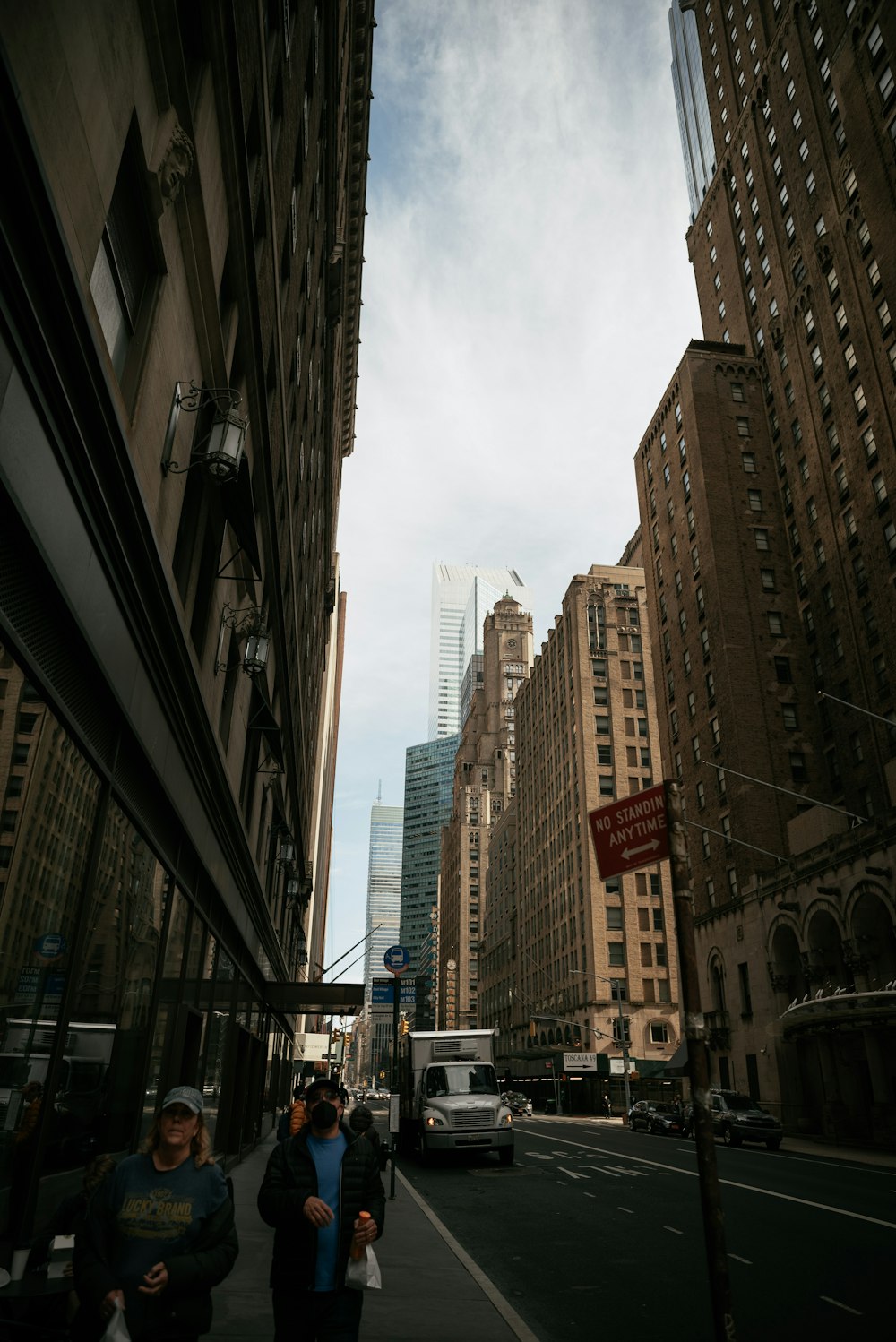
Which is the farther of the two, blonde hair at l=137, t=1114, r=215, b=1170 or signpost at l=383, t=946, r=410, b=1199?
signpost at l=383, t=946, r=410, b=1199

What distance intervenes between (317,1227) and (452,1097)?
64.6ft

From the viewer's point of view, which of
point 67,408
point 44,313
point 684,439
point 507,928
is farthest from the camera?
point 507,928

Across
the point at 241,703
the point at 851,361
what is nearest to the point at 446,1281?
the point at 241,703

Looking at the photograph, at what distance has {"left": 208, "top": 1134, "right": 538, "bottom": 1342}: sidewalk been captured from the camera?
709 centimetres

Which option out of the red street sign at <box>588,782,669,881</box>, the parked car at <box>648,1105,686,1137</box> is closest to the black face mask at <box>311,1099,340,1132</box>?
the red street sign at <box>588,782,669,881</box>

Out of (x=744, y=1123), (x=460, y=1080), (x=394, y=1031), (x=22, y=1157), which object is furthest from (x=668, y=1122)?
(x=22, y=1157)

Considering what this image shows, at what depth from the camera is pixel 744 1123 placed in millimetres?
31078

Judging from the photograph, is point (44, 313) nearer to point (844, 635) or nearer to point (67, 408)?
point (67, 408)

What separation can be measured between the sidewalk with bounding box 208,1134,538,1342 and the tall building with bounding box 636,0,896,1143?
25.3m

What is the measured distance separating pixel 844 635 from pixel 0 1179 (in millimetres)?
49525

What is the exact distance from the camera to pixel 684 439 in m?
64.2

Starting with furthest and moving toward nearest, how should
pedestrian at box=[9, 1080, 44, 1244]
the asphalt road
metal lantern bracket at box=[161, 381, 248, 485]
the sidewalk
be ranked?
metal lantern bracket at box=[161, 381, 248, 485]
the asphalt road
the sidewalk
pedestrian at box=[9, 1080, 44, 1244]

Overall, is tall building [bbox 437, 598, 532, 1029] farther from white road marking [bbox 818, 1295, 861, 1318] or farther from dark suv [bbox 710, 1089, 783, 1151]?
white road marking [bbox 818, 1295, 861, 1318]

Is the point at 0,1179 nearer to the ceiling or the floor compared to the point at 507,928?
nearer to the floor
